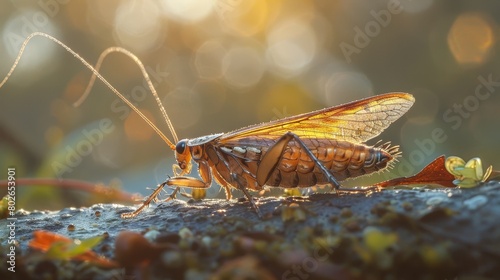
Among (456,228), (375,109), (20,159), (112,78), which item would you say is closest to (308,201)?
(456,228)

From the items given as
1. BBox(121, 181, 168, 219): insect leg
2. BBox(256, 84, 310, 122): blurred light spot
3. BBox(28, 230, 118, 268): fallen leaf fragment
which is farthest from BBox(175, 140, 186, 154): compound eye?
BBox(256, 84, 310, 122): blurred light spot

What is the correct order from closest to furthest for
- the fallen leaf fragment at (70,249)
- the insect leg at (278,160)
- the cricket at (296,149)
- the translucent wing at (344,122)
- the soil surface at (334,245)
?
the soil surface at (334,245), the fallen leaf fragment at (70,249), the insect leg at (278,160), the cricket at (296,149), the translucent wing at (344,122)

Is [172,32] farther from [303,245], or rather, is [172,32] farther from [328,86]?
[303,245]

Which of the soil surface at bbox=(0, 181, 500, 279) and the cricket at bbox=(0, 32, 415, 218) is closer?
the soil surface at bbox=(0, 181, 500, 279)

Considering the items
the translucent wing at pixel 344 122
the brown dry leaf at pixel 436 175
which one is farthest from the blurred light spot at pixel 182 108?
the brown dry leaf at pixel 436 175

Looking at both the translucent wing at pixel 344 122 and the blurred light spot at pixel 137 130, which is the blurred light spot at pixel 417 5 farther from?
the translucent wing at pixel 344 122

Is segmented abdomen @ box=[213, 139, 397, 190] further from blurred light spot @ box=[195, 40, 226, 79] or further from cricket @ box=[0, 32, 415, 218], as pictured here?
blurred light spot @ box=[195, 40, 226, 79]
